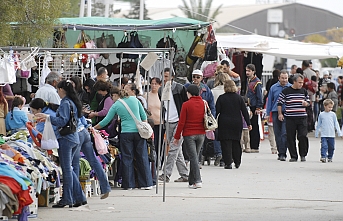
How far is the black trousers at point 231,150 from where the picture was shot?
16859 mm

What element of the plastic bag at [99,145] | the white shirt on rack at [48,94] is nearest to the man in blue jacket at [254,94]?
the white shirt on rack at [48,94]

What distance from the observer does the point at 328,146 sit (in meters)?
18.7

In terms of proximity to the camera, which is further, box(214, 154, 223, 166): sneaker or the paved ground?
box(214, 154, 223, 166): sneaker

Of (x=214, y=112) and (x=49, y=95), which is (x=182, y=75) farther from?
(x=49, y=95)

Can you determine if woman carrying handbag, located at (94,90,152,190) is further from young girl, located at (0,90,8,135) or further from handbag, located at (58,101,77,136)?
handbag, located at (58,101,77,136)

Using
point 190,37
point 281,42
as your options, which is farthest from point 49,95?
point 281,42

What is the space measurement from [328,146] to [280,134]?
1116 mm

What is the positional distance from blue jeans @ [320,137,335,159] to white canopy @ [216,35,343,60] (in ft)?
Answer: 13.6

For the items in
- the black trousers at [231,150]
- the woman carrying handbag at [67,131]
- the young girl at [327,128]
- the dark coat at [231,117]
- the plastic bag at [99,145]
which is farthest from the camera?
the young girl at [327,128]

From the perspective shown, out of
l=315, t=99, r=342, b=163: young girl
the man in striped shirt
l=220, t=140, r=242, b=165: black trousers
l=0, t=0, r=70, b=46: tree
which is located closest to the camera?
l=0, t=0, r=70, b=46: tree

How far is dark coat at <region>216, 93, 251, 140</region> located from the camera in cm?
1675

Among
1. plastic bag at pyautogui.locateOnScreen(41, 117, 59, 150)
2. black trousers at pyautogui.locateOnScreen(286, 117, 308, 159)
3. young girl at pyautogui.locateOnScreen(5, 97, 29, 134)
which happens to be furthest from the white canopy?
plastic bag at pyautogui.locateOnScreen(41, 117, 59, 150)

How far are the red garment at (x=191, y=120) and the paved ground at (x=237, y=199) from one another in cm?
96

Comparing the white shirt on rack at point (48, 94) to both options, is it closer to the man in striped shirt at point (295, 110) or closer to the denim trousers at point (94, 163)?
the denim trousers at point (94, 163)
